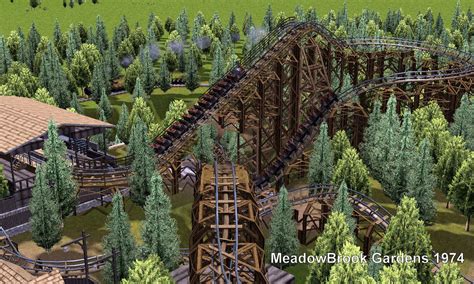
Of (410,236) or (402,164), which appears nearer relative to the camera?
(410,236)

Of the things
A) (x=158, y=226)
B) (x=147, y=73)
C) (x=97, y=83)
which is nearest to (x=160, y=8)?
(x=147, y=73)

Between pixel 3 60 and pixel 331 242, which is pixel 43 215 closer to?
pixel 331 242

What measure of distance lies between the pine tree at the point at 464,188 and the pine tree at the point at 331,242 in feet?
44.9

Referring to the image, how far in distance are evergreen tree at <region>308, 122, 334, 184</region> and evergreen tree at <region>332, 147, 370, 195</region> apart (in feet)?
4.25

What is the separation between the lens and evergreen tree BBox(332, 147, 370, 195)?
4284cm

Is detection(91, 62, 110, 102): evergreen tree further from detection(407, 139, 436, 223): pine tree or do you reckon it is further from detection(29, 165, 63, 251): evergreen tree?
detection(407, 139, 436, 223): pine tree

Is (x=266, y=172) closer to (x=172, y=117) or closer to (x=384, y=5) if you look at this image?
(x=172, y=117)

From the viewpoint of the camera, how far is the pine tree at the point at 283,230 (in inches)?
1448

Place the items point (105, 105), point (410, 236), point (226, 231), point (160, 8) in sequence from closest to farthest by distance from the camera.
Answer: point (226, 231), point (410, 236), point (105, 105), point (160, 8)

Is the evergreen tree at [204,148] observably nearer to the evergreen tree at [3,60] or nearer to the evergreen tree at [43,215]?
the evergreen tree at [43,215]

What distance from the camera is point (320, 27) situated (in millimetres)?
56000

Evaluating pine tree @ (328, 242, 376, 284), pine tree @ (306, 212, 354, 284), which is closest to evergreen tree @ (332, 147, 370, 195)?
pine tree @ (306, 212, 354, 284)

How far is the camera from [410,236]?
33.6m

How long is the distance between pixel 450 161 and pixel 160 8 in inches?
4787
